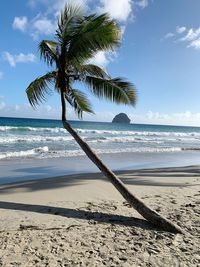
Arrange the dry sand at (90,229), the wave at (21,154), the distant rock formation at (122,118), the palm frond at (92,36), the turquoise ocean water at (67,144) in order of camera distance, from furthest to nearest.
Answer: the distant rock formation at (122,118)
the turquoise ocean water at (67,144)
the wave at (21,154)
the palm frond at (92,36)
the dry sand at (90,229)

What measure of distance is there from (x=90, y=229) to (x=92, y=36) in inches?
143

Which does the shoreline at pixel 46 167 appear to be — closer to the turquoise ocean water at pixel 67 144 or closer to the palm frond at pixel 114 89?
the turquoise ocean water at pixel 67 144

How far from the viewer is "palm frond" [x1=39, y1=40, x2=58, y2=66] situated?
6668 mm

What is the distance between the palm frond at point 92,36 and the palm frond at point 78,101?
0.96m

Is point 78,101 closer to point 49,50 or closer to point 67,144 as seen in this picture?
point 49,50

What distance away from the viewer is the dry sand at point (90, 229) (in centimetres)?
449

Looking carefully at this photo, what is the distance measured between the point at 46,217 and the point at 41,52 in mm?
3349

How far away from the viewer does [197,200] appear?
7.82 metres

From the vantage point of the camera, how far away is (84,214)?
6.41m

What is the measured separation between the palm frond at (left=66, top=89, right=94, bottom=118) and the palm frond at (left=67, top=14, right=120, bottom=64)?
962mm

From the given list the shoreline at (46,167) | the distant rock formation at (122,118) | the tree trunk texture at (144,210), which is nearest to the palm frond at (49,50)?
the tree trunk texture at (144,210)

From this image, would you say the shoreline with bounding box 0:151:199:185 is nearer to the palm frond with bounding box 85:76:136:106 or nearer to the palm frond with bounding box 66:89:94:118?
the palm frond with bounding box 66:89:94:118

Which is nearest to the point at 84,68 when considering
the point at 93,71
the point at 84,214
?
the point at 93,71

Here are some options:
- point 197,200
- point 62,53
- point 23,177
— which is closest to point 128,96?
point 62,53
